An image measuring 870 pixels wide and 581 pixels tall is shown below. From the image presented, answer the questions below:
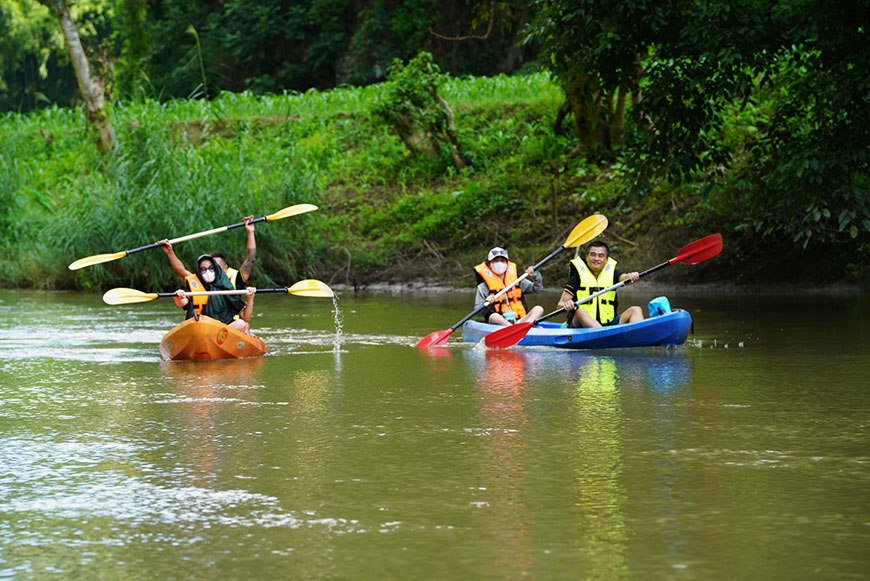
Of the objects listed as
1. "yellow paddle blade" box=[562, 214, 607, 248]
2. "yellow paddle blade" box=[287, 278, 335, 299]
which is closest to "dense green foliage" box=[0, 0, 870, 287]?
"yellow paddle blade" box=[562, 214, 607, 248]

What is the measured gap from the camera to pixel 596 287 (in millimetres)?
11320

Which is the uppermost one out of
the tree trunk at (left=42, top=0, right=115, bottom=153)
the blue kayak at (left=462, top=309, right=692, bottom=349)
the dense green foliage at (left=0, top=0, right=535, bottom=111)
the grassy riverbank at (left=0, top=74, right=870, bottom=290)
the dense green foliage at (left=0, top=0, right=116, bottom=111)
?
the dense green foliage at (left=0, top=0, right=116, bottom=111)

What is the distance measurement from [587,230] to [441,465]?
770 cm

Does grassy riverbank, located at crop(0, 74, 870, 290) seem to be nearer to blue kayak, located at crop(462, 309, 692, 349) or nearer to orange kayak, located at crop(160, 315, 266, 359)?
blue kayak, located at crop(462, 309, 692, 349)

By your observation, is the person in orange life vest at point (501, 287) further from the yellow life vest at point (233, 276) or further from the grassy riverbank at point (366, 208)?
the grassy riverbank at point (366, 208)

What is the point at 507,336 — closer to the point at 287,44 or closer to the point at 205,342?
the point at 205,342

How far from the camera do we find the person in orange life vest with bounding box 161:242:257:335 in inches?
438

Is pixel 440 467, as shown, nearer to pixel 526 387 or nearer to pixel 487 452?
pixel 487 452

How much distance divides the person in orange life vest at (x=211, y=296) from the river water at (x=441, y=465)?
65cm

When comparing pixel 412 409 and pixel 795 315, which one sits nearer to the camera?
pixel 412 409

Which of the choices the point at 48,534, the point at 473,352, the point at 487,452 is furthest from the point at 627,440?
the point at 473,352

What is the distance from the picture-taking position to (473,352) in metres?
11.2

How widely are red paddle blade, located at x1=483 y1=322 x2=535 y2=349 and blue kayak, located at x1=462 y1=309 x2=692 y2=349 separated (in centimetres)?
11

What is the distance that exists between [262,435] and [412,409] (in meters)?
1.19
